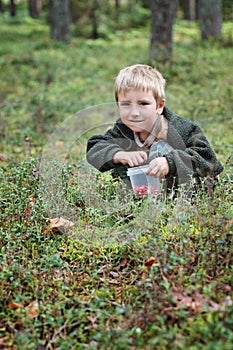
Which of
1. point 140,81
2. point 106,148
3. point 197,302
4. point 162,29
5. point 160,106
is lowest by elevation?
point 197,302

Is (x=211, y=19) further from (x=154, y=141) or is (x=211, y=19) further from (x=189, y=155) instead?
(x=189, y=155)

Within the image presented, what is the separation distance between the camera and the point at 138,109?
171 inches

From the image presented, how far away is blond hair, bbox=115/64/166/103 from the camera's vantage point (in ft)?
14.0

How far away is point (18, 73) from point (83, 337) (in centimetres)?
1002

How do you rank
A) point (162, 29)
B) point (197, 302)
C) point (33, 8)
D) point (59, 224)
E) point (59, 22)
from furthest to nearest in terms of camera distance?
point (33, 8)
point (59, 22)
point (162, 29)
point (59, 224)
point (197, 302)

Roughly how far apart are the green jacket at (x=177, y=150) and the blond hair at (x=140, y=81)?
0.27m

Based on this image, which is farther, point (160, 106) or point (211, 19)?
point (211, 19)

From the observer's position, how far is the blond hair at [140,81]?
14.0ft

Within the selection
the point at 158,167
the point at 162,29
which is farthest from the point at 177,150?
the point at 162,29

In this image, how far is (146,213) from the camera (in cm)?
372

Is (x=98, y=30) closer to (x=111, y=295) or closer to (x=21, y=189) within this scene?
(x=21, y=189)

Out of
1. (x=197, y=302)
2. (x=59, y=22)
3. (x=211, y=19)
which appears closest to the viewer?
(x=197, y=302)

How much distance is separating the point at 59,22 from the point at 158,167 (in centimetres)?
1344

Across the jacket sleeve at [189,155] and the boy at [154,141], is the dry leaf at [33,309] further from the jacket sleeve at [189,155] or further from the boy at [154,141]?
the jacket sleeve at [189,155]
